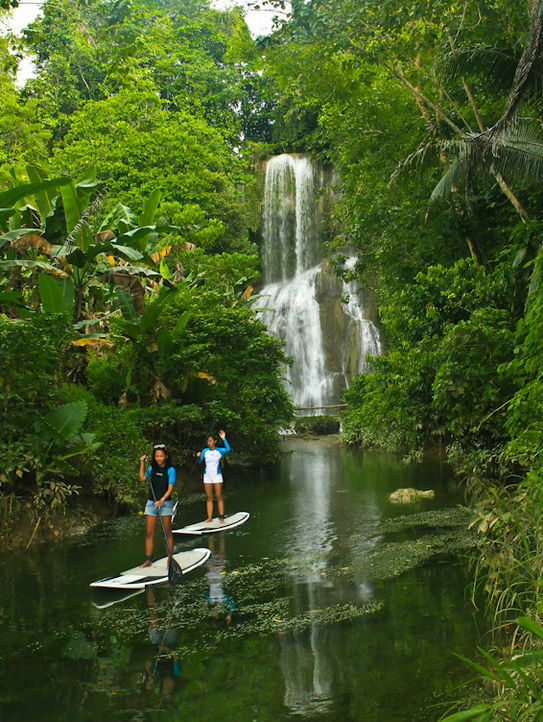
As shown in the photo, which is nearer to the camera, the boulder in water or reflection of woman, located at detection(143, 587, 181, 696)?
reflection of woman, located at detection(143, 587, 181, 696)

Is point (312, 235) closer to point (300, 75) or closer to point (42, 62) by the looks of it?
point (300, 75)

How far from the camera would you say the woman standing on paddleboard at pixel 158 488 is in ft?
28.0

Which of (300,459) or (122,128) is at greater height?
(122,128)

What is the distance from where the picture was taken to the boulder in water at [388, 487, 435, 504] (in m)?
12.8

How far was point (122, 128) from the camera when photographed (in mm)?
28328

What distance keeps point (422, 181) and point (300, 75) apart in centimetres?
555

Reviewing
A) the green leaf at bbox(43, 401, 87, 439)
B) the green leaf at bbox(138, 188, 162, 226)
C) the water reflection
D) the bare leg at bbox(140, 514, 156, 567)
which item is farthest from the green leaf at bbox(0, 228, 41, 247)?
the water reflection

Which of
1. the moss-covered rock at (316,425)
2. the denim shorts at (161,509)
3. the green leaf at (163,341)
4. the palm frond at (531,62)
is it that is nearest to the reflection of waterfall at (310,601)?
the denim shorts at (161,509)

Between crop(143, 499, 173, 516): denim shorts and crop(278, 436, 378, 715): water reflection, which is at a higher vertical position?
crop(143, 499, 173, 516): denim shorts

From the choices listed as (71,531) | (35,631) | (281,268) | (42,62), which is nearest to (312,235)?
(281,268)

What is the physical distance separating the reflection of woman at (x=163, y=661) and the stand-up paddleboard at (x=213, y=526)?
4.03 metres

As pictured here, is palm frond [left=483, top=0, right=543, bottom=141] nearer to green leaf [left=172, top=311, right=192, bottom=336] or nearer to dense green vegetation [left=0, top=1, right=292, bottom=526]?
dense green vegetation [left=0, top=1, right=292, bottom=526]

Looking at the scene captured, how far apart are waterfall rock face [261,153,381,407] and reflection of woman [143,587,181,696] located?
22041 mm

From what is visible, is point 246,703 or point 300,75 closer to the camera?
point 246,703
